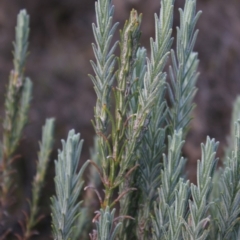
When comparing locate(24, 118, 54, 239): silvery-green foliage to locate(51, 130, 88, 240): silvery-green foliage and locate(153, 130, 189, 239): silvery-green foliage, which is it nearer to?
locate(51, 130, 88, 240): silvery-green foliage

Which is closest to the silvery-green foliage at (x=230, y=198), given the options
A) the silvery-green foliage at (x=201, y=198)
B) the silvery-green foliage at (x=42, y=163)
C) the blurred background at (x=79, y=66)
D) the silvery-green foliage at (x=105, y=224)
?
the silvery-green foliage at (x=201, y=198)

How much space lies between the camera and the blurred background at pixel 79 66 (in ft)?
8.96

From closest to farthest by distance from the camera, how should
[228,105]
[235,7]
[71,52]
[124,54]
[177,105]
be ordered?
1. [124,54]
2. [177,105]
3. [228,105]
4. [235,7]
5. [71,52]

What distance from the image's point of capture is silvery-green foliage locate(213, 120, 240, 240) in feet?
2.51

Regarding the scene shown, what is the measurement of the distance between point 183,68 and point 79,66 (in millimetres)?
2461

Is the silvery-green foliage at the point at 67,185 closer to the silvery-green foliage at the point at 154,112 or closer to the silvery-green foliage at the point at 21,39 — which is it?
the silvery-green foliage at the point at 154,112

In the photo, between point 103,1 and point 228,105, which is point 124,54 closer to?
point 103,1

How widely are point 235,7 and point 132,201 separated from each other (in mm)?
2474

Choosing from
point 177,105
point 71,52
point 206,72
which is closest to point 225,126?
point 206,72

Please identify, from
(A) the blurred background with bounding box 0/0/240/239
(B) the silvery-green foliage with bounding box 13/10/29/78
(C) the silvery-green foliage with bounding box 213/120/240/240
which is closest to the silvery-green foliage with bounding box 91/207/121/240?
(C) the silvery-green foliage with bounding box 213/120/240/240

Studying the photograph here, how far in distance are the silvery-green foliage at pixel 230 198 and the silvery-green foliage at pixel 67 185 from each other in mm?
249

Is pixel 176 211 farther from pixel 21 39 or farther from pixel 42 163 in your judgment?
pixel 21 39

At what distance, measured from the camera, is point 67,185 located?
0.79 meters

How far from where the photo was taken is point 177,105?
2.93 ft
